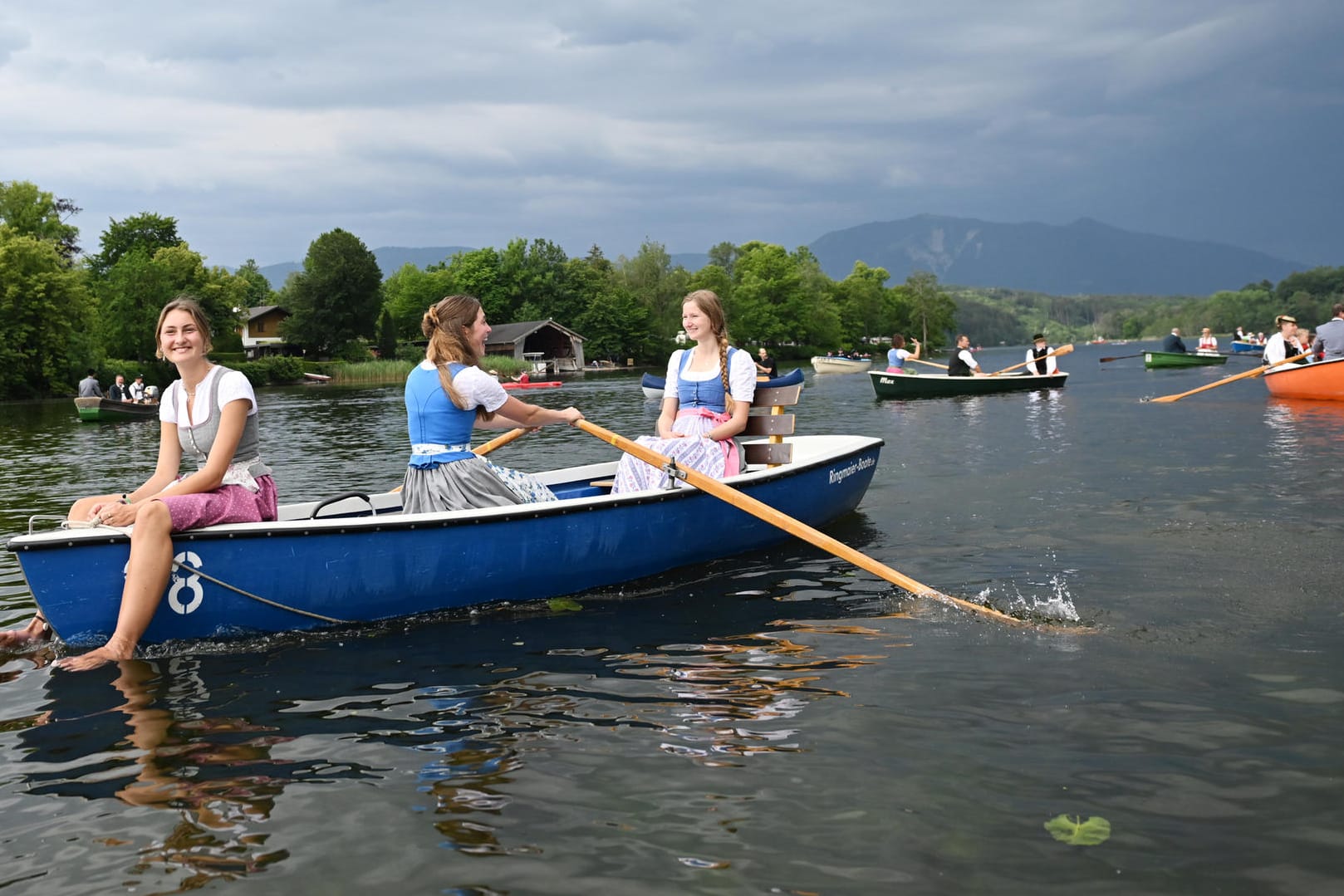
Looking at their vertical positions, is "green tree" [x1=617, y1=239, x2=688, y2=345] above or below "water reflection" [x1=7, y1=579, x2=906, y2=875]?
above

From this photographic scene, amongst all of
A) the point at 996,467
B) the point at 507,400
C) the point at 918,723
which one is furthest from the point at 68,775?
the point at 996,467

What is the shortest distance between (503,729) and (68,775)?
1.74 metres

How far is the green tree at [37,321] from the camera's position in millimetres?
47219

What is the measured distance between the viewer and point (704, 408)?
8453mm

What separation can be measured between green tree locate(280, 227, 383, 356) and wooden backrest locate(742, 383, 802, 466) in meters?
69.1

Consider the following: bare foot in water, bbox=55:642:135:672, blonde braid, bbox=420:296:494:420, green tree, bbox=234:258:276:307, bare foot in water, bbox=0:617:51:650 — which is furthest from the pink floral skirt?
green tree, bbox=234:258:276:307

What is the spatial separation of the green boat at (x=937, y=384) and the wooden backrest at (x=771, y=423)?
20.0m

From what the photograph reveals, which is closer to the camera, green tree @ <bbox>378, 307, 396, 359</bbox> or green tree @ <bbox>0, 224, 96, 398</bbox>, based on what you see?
green tree @ <bbox>0, 224, 96, 398</bbox>

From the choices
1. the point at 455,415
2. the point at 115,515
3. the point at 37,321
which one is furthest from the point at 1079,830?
the point at 37,321

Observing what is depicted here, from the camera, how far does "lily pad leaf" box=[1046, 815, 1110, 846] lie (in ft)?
11.3

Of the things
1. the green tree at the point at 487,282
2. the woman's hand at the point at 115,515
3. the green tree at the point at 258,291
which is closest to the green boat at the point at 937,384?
the woman's hand at the point at 115,515

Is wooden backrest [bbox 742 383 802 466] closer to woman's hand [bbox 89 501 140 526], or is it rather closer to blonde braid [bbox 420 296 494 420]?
blonde braid [bbox 420 296 494 420]

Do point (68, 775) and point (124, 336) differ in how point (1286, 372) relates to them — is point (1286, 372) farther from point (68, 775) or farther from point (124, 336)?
point (124, 336)

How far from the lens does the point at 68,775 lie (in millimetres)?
4285
